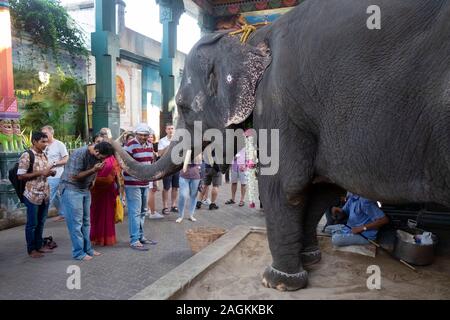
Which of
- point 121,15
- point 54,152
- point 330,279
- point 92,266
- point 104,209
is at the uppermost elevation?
point 121,15

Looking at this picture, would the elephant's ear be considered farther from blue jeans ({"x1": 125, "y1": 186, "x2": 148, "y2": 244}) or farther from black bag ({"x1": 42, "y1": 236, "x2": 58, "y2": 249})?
black bag ({"x1": 42, "y1": 236, "x2": 58, "y2": 249})

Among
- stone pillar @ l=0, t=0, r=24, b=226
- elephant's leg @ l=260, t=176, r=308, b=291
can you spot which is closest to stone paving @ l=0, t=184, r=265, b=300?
stone pillar @ l=0, t=0, r=24, b=226

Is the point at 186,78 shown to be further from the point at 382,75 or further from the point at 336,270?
the point at 336,270

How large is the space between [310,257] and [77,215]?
2812 millimetres

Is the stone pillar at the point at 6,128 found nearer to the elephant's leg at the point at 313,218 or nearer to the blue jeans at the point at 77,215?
the blue jeans at the point at 77,215

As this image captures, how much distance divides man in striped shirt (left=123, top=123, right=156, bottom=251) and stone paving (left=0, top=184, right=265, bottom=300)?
22 cm

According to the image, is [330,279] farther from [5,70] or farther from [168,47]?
[168,47]

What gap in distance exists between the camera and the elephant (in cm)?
161

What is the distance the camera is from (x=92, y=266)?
429 cm

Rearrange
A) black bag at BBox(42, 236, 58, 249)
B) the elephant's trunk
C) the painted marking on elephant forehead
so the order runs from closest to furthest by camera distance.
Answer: the painted marking on elephant forehead → the elephant's trunk → black bag at BBox(42, 236, 58, 249)

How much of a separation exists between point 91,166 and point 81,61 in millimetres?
11363

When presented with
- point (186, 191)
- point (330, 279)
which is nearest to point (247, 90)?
point (330, 279)

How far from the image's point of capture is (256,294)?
260 centimetres

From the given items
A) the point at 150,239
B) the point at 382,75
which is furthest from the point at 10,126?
the point at 382,75
